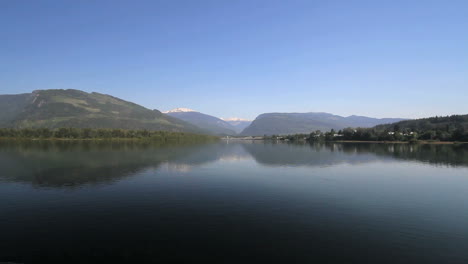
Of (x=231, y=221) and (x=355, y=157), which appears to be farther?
(x=355, y=157)

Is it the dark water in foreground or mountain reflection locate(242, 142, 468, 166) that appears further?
mountain reflection locate(242, 142, 468, 166)

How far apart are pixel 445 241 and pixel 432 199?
17014 millimetres

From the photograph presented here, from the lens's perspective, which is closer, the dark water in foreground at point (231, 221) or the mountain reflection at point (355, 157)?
the dark water in foreground at point (231, 221)

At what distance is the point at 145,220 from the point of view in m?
25.3

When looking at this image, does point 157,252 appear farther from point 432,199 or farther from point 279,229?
point 432,199

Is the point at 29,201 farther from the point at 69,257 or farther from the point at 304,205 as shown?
the point at 304,205

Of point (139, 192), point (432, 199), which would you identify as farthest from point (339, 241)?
point (139, 192)

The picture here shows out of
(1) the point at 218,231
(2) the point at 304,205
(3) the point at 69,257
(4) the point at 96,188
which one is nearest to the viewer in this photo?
(3) the point at 69,257

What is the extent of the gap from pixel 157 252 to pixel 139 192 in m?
20.3

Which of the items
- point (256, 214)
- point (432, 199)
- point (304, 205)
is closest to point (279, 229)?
point (256, 214)

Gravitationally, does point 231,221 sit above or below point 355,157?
below

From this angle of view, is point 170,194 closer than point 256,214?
No

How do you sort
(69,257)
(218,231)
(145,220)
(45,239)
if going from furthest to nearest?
(145,220), (218,231), (45,239), (69,257)

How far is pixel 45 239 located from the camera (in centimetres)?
2072
